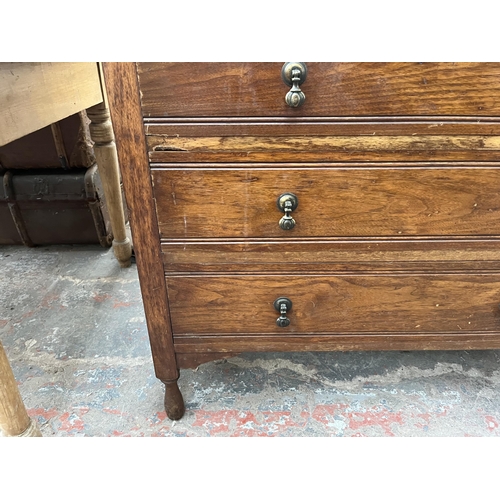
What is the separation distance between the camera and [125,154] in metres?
0.66

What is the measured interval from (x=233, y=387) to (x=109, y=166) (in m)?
0.78

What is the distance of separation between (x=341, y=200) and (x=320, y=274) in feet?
0.52

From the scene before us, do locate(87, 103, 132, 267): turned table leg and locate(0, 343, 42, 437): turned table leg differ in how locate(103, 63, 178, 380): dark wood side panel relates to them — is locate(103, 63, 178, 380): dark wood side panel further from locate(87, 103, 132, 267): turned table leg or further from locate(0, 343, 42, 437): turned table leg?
locate(87, 103, 132, 267): turned table leg

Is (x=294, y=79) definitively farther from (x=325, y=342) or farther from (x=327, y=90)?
(x=325, y=342)

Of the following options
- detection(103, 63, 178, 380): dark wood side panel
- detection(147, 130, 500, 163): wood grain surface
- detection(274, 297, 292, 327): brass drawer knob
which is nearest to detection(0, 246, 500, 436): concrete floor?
detection(103, 63, 178, 380): dark wood side panel

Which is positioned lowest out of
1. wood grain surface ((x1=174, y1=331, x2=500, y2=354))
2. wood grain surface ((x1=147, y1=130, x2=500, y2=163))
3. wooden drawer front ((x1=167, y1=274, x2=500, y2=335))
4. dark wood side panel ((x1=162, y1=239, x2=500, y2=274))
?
wood grain surface ((x1=174, y1=331, x2=500, y2=354))

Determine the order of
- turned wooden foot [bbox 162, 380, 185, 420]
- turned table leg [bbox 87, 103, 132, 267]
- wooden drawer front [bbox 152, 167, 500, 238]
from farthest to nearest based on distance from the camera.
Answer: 1. turned table leg [bbox 87, 103, 132, 267]
2. turned wooden foot [bbox 162, 380, 185, 420]
3. wooden drawer front [bbox 152, 167, 500, 238]

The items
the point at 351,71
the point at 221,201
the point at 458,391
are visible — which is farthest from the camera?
the point at 458,391

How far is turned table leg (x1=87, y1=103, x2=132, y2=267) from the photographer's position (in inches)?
49.2

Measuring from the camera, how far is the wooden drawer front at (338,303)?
79 centimetres

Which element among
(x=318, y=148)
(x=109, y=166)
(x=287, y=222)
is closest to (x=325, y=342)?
(x=287, y=222)

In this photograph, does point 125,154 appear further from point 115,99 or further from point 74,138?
point 74,138

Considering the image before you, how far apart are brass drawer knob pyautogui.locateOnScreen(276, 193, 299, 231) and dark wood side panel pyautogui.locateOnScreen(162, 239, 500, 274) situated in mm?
49
